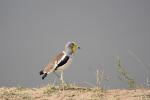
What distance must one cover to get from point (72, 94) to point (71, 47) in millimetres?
1352

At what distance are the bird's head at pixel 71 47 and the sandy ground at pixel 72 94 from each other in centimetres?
79

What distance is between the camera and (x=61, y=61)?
1030cm

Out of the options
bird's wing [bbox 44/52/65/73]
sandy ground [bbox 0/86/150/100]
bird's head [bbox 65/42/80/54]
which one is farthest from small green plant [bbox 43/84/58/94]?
bird's head [bbox 65/42/80/54]

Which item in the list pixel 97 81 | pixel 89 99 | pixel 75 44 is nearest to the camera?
pixel 89 99

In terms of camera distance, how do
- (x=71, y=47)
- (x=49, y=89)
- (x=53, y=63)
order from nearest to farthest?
(x=49, y=89)
(x=53, y=63)
(x=71, y=47)

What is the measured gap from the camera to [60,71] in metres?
10.4

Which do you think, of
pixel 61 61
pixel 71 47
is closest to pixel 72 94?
pixel 61 61

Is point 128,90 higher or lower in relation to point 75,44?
lower

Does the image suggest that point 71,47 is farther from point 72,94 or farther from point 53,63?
point 72,94

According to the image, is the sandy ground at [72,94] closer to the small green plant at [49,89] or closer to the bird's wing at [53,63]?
the small green plant at [49,89]

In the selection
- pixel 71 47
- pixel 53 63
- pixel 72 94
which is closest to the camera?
pixel 72 94

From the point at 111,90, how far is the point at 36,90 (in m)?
1.63

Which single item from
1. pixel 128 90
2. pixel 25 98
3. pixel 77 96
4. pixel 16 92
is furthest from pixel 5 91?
pixel 128 90

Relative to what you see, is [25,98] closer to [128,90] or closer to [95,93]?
Result: [95,93]
